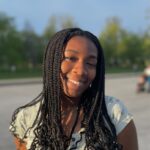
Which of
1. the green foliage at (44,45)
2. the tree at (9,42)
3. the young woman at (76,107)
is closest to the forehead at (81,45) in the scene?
the young woman at (76,107)

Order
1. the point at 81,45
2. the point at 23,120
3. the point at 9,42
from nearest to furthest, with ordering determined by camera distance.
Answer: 1. the point at 81,45
2. the point at 23,120
3. the point at 9,42

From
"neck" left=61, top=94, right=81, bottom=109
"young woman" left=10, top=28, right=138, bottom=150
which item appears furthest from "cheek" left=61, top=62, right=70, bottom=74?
"neck" left=61, top=94, right=81, bottom=109

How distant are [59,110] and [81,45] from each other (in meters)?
0.31

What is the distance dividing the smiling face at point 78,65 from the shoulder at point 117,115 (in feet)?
0.48

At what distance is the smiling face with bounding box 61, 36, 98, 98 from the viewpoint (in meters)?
1.83

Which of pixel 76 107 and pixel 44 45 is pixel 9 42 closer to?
pixel 44 45

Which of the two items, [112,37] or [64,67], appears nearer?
[64,67]

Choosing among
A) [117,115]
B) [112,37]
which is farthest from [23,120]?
→ [112,37]

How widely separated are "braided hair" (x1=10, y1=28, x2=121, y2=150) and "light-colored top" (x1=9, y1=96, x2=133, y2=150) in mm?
28

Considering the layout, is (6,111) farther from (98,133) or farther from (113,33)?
(113,33)

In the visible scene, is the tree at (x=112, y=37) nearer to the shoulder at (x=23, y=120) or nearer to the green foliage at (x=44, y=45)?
the green foliage at (x=44, y=45)

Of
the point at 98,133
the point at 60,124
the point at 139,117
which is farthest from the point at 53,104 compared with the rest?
the point at 139,117

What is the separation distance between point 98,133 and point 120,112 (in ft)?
0.49

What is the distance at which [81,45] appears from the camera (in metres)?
1.83
